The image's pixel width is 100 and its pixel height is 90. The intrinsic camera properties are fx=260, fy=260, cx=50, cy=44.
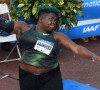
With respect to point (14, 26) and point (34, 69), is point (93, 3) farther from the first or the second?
point (34, 69)

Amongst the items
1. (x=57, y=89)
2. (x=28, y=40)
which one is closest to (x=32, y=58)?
(x=28, y=40)

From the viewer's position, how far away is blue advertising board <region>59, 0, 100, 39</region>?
736 cm

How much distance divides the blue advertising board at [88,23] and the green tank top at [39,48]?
14.7ft

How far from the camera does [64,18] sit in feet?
20.9

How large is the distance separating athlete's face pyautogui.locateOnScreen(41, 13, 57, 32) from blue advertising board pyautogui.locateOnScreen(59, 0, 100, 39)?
4.46m

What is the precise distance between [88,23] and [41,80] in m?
5.02

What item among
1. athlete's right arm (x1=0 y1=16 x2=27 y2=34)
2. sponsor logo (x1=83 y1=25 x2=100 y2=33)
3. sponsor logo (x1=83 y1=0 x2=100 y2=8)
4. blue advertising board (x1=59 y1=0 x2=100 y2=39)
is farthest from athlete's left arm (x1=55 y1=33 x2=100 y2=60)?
sponsor logo (x1=83 y1=25 x2=100 y2=33)

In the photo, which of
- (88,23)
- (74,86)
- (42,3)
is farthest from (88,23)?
A: (74,86)

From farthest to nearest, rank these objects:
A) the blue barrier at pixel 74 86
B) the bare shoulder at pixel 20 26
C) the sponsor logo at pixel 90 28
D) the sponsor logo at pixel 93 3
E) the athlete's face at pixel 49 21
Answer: the sponsor logo at pixel 90 28, the sponsor logo at pixel 93 3, the blue barrier at pixel 74 86, the bare shoulder at pixel 20 26, the athlete's face at pixel 49 21

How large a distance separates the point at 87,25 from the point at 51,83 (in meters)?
4.95

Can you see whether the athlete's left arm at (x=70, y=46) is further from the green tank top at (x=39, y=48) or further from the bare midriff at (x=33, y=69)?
the bare midriff at (x=33, y=69)

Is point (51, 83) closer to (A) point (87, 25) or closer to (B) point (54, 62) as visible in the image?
(B) point (54, 62)

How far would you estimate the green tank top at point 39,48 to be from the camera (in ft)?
9.19

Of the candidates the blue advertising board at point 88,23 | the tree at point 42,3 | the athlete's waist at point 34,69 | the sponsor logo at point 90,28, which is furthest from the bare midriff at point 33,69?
the sponsor logo at point 90,28
